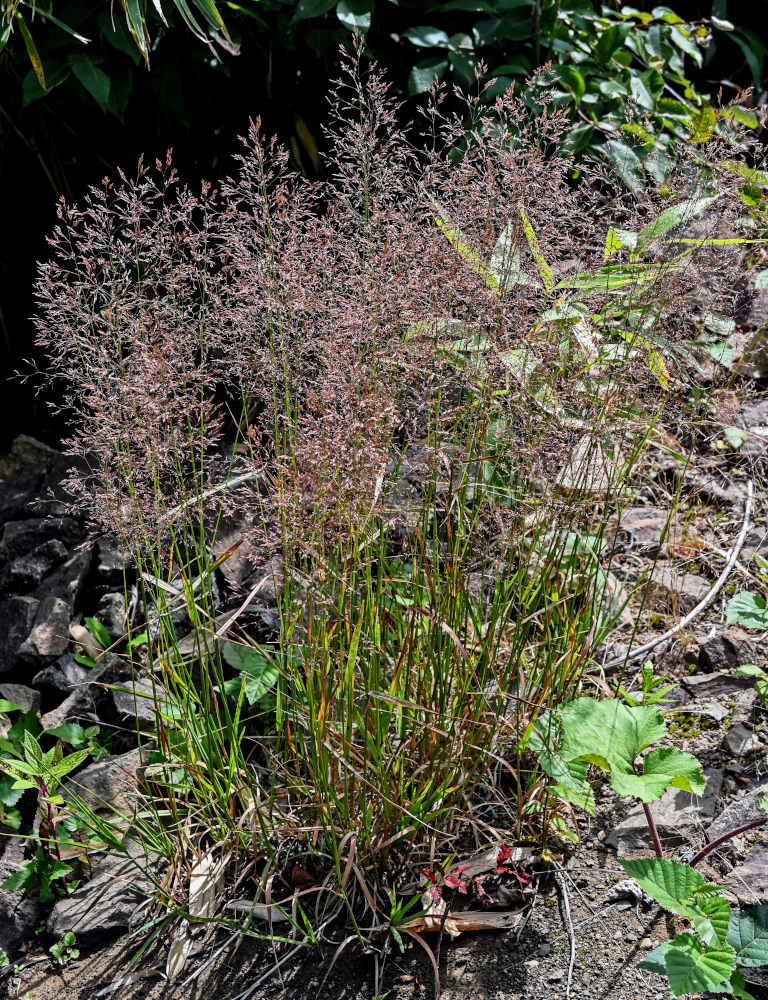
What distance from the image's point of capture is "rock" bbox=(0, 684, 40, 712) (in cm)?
230

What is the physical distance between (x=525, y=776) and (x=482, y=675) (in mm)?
340

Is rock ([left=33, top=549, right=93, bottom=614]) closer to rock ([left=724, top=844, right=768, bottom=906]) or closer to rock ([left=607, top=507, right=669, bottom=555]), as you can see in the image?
rock ([left=607, top=507, right=669, bottom=555])

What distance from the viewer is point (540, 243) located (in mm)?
1726

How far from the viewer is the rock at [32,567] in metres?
2.64

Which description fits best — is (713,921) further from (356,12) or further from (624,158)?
(356,12)

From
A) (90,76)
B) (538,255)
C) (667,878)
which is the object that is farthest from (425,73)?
(667,878)

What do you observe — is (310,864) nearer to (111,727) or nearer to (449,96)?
(111,727)

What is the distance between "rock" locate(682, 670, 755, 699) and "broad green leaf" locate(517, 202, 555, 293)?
1.08 meters

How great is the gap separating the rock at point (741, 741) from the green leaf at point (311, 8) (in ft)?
7.78

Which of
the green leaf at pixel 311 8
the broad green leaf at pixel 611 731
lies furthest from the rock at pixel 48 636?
the green leaf at pixel 311 8

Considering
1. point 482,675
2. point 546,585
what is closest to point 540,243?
point 546,585

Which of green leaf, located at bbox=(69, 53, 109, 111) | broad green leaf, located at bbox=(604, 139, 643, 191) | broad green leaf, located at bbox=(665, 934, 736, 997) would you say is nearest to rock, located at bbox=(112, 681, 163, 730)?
broad green leaf, located at bbox=(665, 934, 736, 997)

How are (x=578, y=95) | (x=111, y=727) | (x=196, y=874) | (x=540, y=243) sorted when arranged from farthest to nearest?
(x=578, y=95) < (x=111, y=727) < (x=196, y=874) < (x=540, y=243)

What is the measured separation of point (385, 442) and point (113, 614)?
4.16 ft
